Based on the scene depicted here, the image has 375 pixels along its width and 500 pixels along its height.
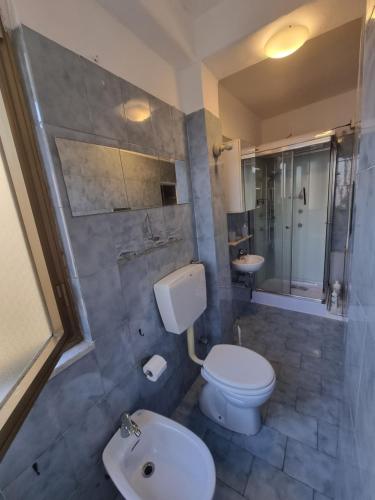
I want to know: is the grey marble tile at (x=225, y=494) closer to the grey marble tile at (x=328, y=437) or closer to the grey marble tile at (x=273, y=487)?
the grey marble tile at (x=273, y=487)

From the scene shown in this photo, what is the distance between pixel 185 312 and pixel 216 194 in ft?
3.05

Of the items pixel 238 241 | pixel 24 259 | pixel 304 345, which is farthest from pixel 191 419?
pixel 238 241

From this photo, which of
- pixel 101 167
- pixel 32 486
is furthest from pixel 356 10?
pixel 32 486

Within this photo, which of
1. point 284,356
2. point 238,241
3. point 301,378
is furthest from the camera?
point 238,241

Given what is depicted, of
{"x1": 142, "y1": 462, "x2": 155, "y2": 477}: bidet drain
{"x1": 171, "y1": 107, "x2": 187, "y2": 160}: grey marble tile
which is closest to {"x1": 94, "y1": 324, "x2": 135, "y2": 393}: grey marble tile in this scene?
{"x1": 142, "y1": 462, "x2": 155, "y2": 477}: bidet drain

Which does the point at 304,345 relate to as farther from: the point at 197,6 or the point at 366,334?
the point at 197,6

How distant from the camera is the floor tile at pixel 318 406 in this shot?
1.41 meters

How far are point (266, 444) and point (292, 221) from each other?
265 centimetres

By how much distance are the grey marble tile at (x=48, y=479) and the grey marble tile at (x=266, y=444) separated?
0.94 metres

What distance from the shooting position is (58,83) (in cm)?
82

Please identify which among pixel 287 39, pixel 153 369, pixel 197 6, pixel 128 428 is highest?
pixel 197 6

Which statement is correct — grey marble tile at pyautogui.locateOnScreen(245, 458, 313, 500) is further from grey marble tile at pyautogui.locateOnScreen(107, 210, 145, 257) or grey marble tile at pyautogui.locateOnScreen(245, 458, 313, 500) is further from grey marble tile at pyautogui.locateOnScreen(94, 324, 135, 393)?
grey marble tile at pyautogui.locateOnScreen(107, 210, 145, 257)

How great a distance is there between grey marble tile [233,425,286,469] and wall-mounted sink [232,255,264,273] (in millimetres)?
1374

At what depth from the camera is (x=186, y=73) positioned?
4.91 feet
